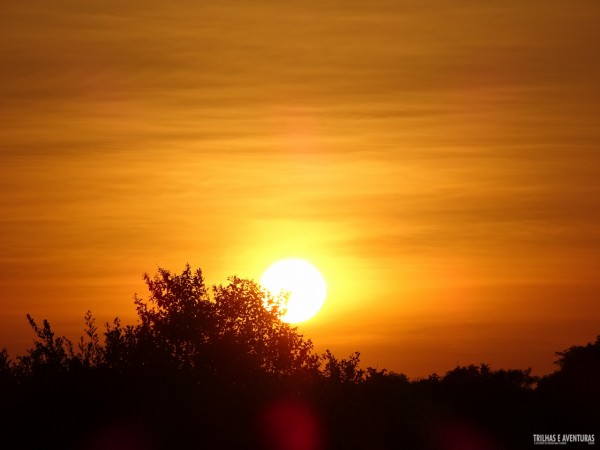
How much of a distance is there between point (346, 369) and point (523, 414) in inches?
1857

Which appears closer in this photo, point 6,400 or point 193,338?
point 6,400

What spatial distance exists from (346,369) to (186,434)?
24.9 feet

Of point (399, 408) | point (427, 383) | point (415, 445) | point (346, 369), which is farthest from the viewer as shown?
point (427, 383)

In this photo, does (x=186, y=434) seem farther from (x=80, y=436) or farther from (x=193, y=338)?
(x=193, y=338)

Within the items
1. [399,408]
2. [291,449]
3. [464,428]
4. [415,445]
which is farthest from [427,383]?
[291,449]

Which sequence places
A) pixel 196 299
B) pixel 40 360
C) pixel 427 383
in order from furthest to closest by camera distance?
1. pixel 427 383
2. pixel 196 299
3. pixel 40 360

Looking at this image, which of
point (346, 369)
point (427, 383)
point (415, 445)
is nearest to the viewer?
point (346, 369)

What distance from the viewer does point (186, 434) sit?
97.3 feet

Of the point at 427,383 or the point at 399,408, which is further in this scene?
the point at 427,383

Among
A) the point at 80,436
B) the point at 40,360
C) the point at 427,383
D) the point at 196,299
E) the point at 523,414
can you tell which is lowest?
the point at 80,436

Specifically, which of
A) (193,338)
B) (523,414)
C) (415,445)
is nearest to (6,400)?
(193,338)

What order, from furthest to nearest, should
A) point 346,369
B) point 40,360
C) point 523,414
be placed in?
point 523,414 < point 346,369 < point 40,360

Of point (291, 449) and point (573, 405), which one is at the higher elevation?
point (573, 405)

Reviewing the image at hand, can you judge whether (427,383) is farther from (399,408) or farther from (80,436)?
(80,436)
